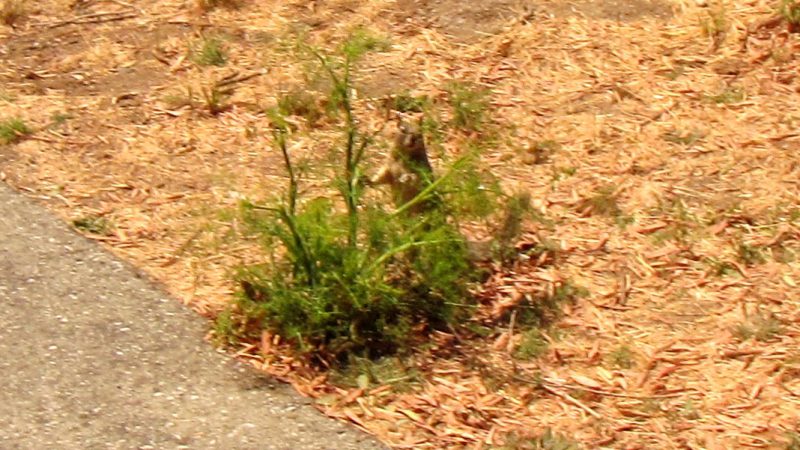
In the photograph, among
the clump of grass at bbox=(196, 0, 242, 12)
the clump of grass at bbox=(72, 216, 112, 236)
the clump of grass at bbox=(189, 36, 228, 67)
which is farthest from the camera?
the clump of grass at bbox=(196, 0, 242, 12)

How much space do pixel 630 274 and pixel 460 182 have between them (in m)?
0.70

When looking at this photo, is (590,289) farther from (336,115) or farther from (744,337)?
(336,115)

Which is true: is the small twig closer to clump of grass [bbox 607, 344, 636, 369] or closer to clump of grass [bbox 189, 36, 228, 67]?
clump of grass [bbox 607, 344, 636, 369]

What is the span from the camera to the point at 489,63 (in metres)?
6.50

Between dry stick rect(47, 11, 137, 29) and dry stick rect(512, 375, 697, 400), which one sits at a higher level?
dry stick rect(47, 11, 137, 29)

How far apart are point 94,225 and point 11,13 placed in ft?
6.46

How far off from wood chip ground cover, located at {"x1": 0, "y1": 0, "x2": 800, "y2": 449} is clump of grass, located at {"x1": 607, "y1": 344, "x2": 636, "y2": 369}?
0.01 meters

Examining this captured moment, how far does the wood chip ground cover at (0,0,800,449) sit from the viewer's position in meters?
4.58

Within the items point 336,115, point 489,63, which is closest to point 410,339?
point 336,115

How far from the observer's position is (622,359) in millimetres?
4723

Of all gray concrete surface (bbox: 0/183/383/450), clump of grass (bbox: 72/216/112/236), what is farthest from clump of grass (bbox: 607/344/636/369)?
clump of grass (bbox: 72/216/112/236)

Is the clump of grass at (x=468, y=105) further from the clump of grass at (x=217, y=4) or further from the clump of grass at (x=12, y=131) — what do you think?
the clump of grass at (x=12, y=131)

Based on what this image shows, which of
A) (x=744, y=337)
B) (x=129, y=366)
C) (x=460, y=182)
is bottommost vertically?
(x=129, y=366)

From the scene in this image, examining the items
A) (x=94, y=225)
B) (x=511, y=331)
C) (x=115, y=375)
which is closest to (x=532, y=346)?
(x=511, y=331)
